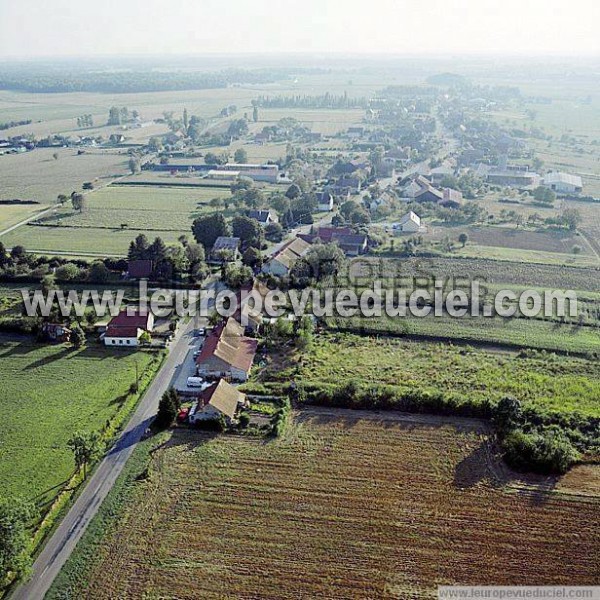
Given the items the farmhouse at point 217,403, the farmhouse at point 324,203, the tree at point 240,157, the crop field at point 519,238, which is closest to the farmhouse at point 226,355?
the farmhouse at point 217,403

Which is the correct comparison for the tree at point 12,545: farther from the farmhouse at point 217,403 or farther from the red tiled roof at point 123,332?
the red tiled roof at point 123,332

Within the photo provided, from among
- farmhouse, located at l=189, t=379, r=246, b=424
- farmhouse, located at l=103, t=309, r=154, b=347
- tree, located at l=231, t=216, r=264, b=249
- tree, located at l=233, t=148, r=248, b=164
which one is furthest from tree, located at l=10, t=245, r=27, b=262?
tree, located at l=233, t=148, r=248, b=164

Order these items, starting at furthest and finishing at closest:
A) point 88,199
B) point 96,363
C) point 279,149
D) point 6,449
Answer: point 279,149 < point 88,199 < point 96,363 < point 6,449

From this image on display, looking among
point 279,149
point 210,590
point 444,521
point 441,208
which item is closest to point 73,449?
point 210,590

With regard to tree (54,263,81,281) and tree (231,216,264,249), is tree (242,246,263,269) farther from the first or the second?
tree (54,263,81,281)

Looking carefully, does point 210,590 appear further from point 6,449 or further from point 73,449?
point 6,449

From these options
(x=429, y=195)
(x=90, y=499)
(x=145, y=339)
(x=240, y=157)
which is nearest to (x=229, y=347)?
(x=145, y=339)
